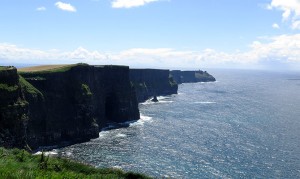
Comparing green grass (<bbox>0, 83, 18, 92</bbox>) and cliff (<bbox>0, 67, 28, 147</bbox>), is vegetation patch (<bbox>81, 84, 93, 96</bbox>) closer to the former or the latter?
cliff (<bbox>0, 67, 28, 147</bbox>)

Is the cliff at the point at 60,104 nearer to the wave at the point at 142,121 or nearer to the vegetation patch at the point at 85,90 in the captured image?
the vegetation patch at the point at 85,90

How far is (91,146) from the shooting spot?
112m

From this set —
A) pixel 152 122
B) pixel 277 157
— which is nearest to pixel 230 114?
pixel 152 122

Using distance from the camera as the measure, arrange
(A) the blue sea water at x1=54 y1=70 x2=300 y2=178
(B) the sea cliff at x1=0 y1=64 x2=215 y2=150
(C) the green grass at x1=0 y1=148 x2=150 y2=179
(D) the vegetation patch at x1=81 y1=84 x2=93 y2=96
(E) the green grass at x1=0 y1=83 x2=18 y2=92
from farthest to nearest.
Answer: (D) the vegetation patch at x1=81 y1=84 x2=93 y2=96 → (B) the sea cliff at x1=0 y1=64 x2=215 y2=150 → (E) the green grass at x1=0 y1=83 x2=18 y2=92 → (A) the blue sea water at x1=54 y1=70 x2=300 y2=178 → (C) the green grass at x1=0 y1=148 x2=150 y2=179

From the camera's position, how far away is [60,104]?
399 ft

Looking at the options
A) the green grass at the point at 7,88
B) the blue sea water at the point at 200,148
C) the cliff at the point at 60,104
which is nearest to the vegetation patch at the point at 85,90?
the cliff at the point at 60,104

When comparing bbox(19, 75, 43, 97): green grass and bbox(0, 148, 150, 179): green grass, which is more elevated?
bbox(19, 75, 43, 97): green grass

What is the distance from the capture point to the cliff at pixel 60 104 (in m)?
92.4

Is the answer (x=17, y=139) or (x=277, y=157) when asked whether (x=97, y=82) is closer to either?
(x=17, y=139)

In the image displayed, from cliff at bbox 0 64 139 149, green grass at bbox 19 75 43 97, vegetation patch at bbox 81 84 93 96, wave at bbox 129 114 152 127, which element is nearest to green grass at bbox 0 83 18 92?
cliff at bbox 0 64 139 149

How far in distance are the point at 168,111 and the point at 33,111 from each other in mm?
90220

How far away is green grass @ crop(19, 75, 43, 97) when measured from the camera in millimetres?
108181

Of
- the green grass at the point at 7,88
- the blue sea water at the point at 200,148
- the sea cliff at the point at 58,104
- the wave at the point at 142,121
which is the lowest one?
the blue sea water at the point at 200,148

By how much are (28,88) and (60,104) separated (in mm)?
14913
